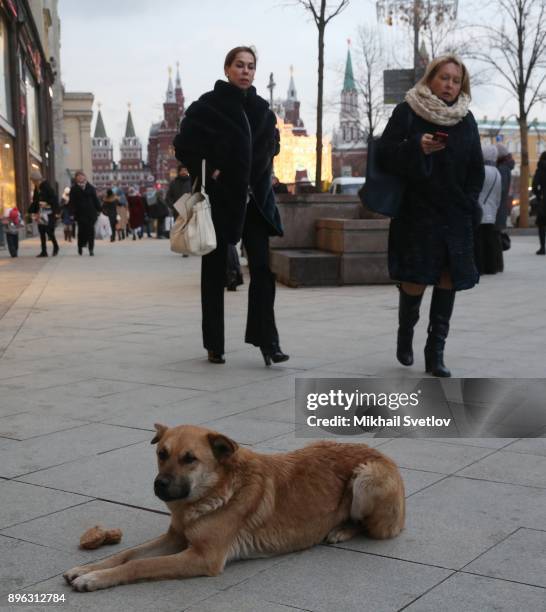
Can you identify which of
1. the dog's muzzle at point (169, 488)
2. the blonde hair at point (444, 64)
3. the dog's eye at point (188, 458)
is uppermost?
the blonde hair at point (444, 64)

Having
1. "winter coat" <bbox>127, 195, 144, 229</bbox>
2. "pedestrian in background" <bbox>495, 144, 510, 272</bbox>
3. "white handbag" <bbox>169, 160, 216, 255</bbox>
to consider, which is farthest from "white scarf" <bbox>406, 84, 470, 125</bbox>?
"winter coat" <bbox>127, 195, 144, 229</bbox>

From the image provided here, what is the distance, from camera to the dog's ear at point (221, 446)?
313 centimetres

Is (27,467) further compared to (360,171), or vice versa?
(360,171)

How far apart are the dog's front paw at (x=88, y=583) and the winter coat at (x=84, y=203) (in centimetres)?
1893

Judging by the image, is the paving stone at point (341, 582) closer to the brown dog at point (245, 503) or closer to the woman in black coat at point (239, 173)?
the brown dog at point (245, 503)

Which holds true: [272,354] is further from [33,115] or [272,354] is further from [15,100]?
[33,115]

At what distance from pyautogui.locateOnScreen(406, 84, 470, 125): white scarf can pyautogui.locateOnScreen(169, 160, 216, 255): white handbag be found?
1.53 metres

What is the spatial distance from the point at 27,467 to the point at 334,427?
Result: 1.61 m

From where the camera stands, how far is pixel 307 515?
11.2 ft

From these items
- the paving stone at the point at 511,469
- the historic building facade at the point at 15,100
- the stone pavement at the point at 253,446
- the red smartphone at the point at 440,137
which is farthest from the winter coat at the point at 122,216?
the paving stone at the point at 511,469

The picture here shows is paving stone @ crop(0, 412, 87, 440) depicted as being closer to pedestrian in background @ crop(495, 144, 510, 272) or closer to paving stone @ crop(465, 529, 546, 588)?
paving stone @ crop(465, 529, 546, 588)

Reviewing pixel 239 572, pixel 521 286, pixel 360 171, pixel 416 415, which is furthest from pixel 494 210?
pixel 360 171

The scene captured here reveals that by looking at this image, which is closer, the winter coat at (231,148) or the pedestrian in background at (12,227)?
the winter coat at (231,148)

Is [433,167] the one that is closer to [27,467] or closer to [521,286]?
[27,467]
